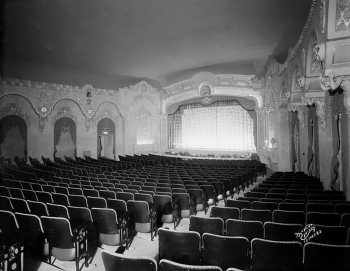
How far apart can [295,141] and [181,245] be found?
41.7 feet

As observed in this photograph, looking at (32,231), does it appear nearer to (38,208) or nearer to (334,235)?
(38,208)

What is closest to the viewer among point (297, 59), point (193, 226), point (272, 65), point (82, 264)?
point (82, 264)

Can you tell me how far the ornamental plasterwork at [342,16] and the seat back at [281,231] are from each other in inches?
183

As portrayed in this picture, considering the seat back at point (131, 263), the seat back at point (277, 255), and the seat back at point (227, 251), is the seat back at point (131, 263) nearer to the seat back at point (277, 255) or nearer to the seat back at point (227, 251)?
the seat back at point (227, 251)

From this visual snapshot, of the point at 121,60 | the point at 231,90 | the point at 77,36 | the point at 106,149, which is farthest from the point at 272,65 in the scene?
the point at 106,149

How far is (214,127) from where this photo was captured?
22.1 m

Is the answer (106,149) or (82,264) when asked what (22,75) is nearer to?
(106,149)

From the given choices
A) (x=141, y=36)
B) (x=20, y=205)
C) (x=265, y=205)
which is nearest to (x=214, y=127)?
(x=141, y=36)

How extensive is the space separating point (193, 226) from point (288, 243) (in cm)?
151

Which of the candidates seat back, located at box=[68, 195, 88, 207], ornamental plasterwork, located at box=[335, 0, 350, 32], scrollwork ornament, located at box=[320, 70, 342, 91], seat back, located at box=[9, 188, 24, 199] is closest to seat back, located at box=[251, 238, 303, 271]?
seat back, located at box=[68, 195, 88, 207]

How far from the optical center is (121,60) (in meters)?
16.5

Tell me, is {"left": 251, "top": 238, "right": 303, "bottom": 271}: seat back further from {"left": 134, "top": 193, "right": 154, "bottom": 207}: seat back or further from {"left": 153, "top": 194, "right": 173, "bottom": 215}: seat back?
{"left": 134, "top": 193, "right": 154, "bottom": 207}: seat back

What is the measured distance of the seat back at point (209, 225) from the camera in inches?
154

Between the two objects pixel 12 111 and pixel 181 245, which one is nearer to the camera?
pixel 181 245
